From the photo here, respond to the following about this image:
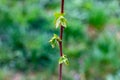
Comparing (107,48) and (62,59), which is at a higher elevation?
(62,59)

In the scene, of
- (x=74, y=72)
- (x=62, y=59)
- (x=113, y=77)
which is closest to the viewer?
(x=62, y=59)

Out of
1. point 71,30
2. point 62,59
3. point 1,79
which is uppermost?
point 62,59

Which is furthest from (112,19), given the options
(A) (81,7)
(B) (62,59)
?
(B) (62,59)

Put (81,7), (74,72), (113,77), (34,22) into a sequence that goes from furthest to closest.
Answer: (81,7), (34,22), (74,72), (113,77)

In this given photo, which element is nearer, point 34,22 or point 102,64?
point 102,64

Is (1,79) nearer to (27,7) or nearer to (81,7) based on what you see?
(27,7)

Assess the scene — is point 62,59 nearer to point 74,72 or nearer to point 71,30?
point 74,72
